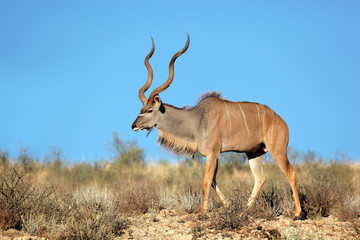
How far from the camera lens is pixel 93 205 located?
9.70 metres

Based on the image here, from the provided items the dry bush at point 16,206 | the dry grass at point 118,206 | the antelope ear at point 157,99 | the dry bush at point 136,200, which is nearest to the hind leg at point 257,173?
the dry grass at point 118,206

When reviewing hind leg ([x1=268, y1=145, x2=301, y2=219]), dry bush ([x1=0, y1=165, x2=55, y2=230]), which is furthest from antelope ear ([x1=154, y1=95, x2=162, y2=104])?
dry bush ([x1=0, y1=165, x2=55, y2=230])

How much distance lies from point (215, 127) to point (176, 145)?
1193 millimetres

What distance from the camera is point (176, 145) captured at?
1088cm

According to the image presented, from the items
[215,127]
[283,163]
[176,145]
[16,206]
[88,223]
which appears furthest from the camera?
[176,145]

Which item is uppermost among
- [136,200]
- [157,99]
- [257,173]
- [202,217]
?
[157,99]

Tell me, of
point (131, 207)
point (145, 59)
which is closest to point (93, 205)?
point (131, 207)

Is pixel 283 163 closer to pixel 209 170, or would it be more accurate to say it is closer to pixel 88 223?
pixel 209 170

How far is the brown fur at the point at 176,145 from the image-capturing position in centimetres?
1071

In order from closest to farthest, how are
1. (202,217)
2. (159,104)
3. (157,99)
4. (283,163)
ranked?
(202,217) → (157,99) → (159,104) → (283,163)

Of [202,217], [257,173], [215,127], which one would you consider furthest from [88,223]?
[257,173]

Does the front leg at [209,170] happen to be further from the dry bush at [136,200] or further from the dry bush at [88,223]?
the dry bush at [88,223]

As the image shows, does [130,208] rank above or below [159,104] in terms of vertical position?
below

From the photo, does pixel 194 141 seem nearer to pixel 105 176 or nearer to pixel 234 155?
pixel 105 176
